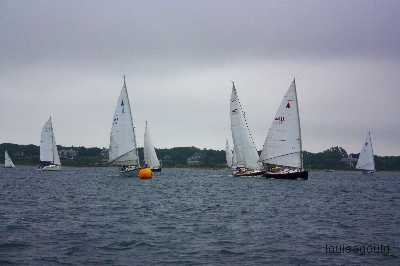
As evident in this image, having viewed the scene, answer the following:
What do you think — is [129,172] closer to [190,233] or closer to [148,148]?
[148,148]

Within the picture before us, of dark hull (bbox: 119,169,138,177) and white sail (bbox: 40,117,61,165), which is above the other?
white sail (bbox: 40,117,61,165)

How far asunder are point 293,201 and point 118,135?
38.0 metres

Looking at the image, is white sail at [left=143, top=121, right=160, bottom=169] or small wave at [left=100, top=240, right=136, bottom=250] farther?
white sail at [left=143, top=121, right=160, bottom=169]

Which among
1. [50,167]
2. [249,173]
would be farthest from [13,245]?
[50,167]

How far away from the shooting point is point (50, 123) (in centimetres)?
11750

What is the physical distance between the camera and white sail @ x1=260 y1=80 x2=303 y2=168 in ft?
239

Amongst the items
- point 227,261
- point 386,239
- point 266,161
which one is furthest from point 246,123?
point 227,261

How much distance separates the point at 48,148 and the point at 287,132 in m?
65.2

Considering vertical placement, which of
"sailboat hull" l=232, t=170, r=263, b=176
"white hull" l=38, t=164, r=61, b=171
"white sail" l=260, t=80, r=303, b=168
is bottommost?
"sailboat hull" l=232, t=170, r=263, b=176

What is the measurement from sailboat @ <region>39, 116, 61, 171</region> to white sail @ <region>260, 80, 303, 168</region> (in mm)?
60784

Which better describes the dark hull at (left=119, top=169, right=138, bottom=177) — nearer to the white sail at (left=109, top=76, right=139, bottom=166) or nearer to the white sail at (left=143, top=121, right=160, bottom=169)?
the white sail at (left=109, top=76, right=139, bottom=166)

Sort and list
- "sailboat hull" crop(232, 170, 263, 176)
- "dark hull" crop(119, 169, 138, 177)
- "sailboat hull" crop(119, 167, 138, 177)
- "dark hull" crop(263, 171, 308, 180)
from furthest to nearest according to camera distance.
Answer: "sailboat hull" crop(232, 170, 263, 176) → "dark hull" crop(119, 169, 138, 177) → "sailboat hull" crop(119, 167, 138, 177) → "dark hull" crop(263, 171, 308, 180)

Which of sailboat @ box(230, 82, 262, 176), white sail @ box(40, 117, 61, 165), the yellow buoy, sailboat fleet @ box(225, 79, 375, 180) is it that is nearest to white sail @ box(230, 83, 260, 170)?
sailboat @ box(230, 82, 262, 176)

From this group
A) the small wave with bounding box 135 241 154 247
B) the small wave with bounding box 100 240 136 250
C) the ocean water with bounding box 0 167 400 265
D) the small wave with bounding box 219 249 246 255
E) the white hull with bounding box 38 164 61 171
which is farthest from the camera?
the white hull with bounding box 38 164 61 171
